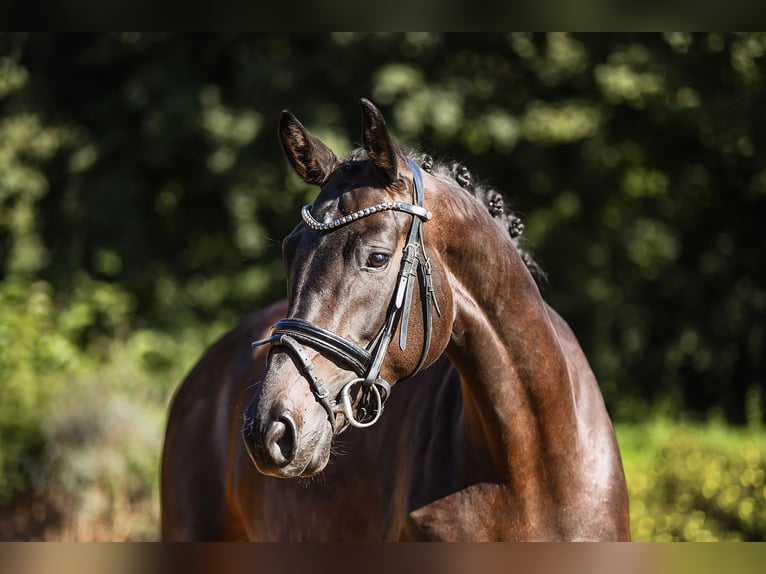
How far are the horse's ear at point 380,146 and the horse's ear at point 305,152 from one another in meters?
0.18

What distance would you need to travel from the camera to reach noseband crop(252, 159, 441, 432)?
2.42m

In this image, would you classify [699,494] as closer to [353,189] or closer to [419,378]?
[419,378]

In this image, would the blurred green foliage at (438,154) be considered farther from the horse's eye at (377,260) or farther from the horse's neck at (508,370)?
the horse's eye at (377,260)

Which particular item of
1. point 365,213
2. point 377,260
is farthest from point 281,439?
point 365,213

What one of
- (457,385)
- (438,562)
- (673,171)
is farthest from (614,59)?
(438,562)

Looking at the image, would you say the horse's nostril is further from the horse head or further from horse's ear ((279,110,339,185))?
horse's ear ((279,110,339,185))

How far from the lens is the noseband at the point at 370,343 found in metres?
2.42

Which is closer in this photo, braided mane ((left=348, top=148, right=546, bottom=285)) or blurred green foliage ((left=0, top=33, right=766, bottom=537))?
braided mane ((left=348, top=148, right=546, bottom=285))

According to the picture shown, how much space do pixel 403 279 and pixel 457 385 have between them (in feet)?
2.55

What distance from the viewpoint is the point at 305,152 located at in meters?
2.75

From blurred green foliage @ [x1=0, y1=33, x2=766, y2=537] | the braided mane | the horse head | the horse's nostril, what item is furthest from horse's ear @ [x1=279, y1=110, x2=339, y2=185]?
blurred green foliage @ [x1=0, y1=33, x2=766, y2=537]

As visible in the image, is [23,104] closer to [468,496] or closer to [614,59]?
[614,59]

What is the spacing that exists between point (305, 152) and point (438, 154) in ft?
26.8
